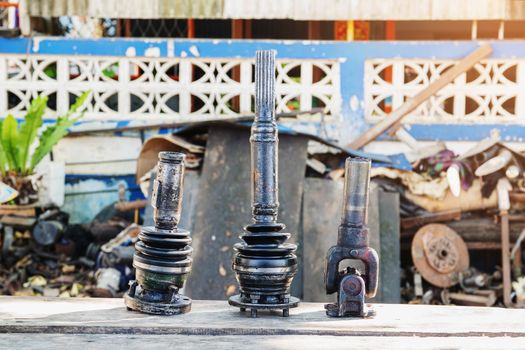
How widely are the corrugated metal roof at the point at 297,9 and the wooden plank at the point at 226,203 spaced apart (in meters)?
2.37

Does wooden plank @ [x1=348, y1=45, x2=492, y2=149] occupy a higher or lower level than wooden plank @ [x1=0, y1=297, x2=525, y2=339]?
higher

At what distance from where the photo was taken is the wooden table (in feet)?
10.7

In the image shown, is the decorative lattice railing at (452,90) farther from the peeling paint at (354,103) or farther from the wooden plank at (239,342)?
the wooden plank at (239,342)

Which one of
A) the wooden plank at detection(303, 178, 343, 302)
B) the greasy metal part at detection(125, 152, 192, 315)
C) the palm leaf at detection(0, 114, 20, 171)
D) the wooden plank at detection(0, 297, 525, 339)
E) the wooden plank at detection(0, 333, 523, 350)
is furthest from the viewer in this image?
the palm leaf at detection(0, 114, 20, 171)

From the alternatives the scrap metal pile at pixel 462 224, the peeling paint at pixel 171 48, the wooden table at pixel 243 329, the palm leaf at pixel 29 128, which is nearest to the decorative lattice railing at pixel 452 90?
the scrap metal pile at pixel 462 224

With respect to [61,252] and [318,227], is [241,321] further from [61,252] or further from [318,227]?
[61,252]

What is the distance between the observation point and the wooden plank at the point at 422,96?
9.67 meters

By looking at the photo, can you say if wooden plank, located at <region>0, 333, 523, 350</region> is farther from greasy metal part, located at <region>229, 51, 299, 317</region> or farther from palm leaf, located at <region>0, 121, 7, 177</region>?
palm leaf, located at <region>0, 121, 7, 177</region>

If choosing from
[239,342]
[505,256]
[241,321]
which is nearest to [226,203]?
[505,256]

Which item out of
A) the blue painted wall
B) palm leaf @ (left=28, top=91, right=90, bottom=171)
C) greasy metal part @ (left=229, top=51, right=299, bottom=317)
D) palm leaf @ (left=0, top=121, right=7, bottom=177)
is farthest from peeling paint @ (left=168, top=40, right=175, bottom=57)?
greasy metal part @ (left=229, top=51, right=299, bottom=317)

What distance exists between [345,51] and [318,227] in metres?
2.94

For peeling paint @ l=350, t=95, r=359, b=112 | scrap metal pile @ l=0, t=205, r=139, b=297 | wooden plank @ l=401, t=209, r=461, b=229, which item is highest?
peeling paint @ l=350, t=95, r=359, b=112

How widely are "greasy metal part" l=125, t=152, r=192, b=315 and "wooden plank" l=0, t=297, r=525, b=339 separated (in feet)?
0.24

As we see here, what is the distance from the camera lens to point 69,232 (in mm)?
9766
